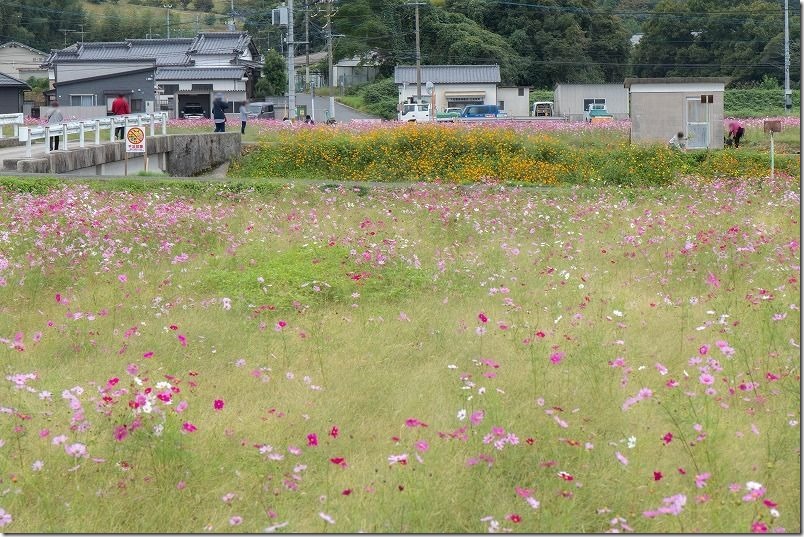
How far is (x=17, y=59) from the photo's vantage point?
69.6 meters

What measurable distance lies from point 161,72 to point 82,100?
19.1 feet

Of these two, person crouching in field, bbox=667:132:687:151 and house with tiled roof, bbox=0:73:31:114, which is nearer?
person crouching in field, bbox=667:132:687:151

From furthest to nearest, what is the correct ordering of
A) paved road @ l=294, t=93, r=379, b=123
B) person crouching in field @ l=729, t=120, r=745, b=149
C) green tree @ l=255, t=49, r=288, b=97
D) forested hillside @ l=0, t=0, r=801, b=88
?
1. green tree @ l=255, t=49, r=288, b=97
2. forested hillside @ l=0, t=0, r=801, b=88
3. paved road @ l=294, t=93, r=379, b=123
4. person crouching in field @ l=729, t=120, r=745, b=149

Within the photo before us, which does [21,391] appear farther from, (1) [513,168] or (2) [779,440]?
(1) [513,168]

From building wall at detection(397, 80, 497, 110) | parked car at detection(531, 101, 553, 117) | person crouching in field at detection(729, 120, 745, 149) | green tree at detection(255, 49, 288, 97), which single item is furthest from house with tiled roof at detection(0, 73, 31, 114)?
person crouching in field at detection(729, 120, 745, 149)

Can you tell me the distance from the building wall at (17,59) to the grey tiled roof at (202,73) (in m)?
15.9

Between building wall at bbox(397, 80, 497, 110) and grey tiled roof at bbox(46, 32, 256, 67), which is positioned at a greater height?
grey tiled roof at bbox(46, 32, 256, 67)

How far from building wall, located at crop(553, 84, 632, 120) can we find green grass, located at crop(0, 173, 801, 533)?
44.3 meters

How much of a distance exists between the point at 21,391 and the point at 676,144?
21.0 m

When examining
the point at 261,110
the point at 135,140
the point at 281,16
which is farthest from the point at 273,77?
the point at 135,140

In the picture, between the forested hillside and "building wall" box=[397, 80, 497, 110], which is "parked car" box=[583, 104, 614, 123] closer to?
"building wall" box=[397, 80, 497, 110]

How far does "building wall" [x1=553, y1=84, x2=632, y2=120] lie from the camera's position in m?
56.2

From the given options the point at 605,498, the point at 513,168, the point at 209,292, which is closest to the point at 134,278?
the point at 209,292

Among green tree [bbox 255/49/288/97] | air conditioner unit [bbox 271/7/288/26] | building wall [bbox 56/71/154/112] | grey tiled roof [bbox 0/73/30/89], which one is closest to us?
air conditioner unit [bbox 271/7/288/26]
